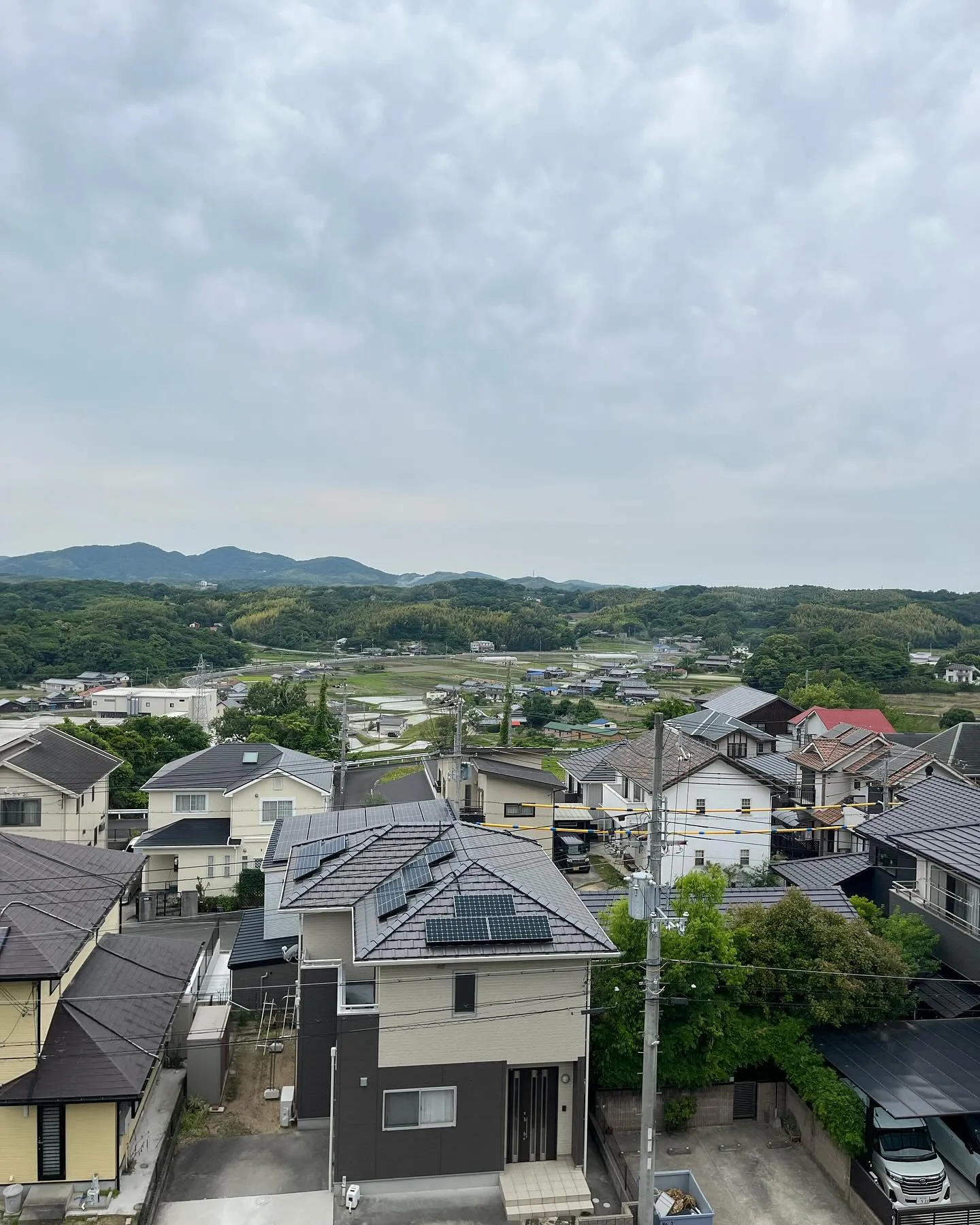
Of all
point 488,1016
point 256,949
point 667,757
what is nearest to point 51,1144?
point 256,949

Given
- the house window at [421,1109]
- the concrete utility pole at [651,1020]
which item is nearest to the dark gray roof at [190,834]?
the house window at [421,1109]

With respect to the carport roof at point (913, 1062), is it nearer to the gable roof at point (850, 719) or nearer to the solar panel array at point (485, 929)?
the solar panel array at point (485, 929)

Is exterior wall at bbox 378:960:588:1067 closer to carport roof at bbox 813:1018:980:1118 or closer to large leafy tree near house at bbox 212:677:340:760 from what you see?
carport roof at bbox 813:1018:980:1118

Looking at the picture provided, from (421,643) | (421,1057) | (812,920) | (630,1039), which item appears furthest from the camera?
(421,643)

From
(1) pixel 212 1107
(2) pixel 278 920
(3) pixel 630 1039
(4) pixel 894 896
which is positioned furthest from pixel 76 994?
(4) pixel 894 896

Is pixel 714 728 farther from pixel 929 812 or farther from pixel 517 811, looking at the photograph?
pixel 929 812

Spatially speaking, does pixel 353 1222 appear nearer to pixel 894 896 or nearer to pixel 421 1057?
pixel 421 1057
